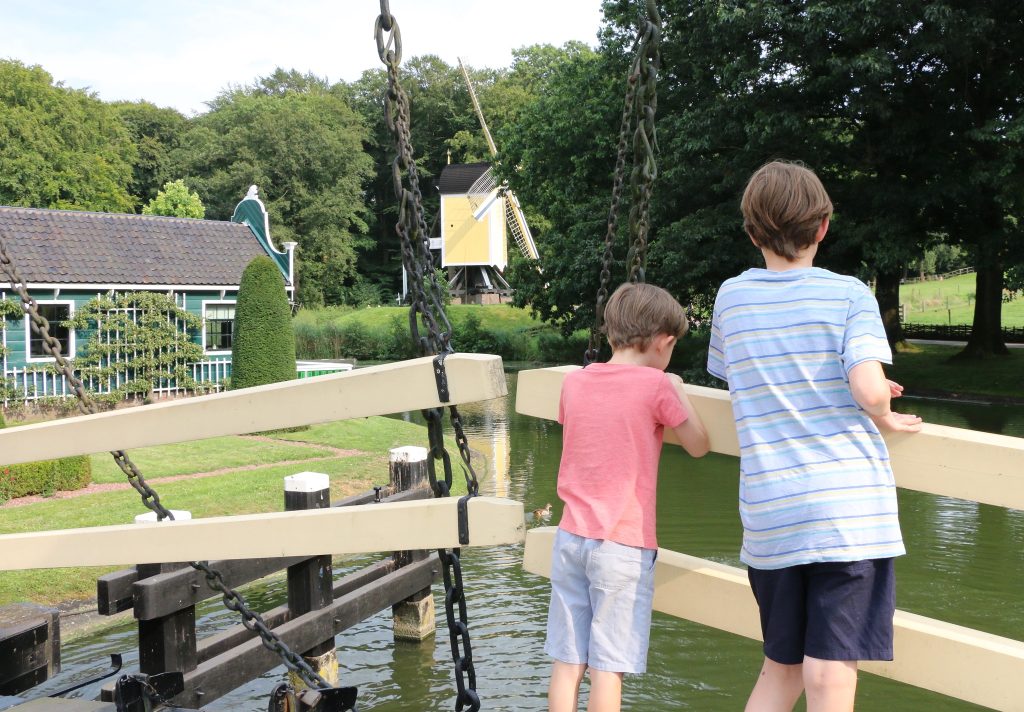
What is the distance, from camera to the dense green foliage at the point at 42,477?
10.6 metres

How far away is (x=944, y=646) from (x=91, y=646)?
21.1ft

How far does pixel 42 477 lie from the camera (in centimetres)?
1081

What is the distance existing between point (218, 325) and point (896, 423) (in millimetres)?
22147

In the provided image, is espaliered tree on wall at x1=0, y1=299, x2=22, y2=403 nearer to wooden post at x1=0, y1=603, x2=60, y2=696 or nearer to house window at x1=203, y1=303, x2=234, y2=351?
house window at x1=203, y1=303, x2=234, y2=351

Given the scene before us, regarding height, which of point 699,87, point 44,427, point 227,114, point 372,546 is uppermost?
point 227,114

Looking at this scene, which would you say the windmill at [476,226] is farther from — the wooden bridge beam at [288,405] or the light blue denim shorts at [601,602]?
the light blue denim shorts at [601,602]

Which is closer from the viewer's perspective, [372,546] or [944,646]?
[944,646]

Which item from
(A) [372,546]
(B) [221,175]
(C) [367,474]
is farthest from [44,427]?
(B) [221,175]

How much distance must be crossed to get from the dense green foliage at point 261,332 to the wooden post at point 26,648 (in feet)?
42.7

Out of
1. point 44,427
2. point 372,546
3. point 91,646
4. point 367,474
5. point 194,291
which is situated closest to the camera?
point 372,546

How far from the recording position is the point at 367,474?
12766 millimetres

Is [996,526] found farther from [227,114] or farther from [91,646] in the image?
[227,114]

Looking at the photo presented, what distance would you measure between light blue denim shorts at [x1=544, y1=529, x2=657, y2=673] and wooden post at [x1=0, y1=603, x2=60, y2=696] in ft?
8.48

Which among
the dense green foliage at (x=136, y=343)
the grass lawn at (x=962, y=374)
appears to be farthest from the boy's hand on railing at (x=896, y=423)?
the grass lawn at (x=962, y=374)
